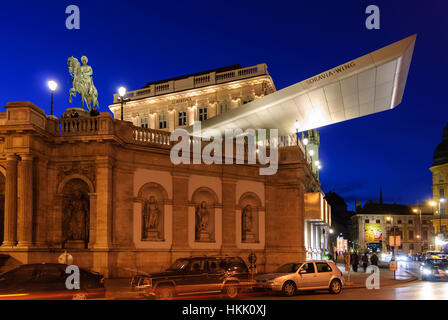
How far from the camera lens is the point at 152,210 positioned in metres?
Result: 28.8

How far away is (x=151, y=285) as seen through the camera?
1764 cm

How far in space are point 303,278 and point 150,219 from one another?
10858 millimetres

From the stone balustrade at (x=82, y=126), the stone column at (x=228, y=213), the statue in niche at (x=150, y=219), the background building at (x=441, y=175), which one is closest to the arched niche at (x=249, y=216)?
the stone column at (x=228, y=213)

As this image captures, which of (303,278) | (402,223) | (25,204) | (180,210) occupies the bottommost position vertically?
(402,223)

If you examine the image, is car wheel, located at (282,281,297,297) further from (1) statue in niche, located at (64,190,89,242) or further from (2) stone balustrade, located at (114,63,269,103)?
(2) stone balustrade, located at (114,63,269,103)

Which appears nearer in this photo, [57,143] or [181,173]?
[57,143]

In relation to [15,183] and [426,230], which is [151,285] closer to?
[15,183]

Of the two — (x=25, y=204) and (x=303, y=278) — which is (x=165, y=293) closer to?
(x=303, y=278)

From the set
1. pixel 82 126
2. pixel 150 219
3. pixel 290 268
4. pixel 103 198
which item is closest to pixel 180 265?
pixel 290 268

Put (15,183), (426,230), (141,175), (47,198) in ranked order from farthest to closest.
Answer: (426,230) < (141,175) < (47,198) < (15,183)

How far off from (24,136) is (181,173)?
938cm

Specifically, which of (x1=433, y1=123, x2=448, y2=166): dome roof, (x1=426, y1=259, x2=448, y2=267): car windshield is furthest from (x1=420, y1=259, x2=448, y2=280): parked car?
(x1=433, y1=123, x2=448, y2=166): dome roof

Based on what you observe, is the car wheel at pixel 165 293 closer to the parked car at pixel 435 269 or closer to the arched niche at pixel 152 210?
the arched niche at pixel 152 210
